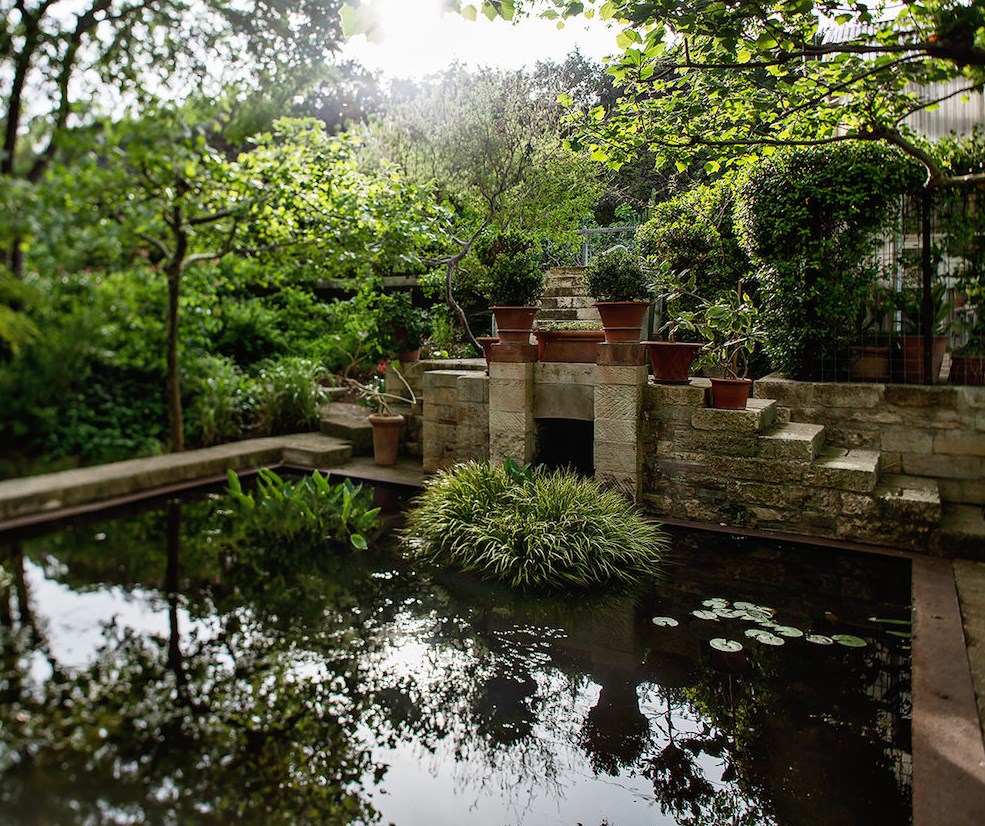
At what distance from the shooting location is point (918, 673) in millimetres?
2895

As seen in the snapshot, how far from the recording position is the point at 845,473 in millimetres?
4547

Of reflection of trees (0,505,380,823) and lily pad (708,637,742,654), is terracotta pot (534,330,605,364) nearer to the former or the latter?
lily pad (708,637,742,654)

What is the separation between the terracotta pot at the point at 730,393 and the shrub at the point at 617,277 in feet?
7.43

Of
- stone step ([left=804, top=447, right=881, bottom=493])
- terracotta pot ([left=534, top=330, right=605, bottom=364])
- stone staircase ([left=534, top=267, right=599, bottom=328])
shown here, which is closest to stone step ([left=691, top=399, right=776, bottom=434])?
stone step ([left=804, top=447, right=881, bottom=493])

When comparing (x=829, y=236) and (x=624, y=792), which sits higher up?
(x=829, y=236)

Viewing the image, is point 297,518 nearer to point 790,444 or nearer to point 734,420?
point 734,420

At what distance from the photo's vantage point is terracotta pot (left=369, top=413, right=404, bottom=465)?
6547 mm

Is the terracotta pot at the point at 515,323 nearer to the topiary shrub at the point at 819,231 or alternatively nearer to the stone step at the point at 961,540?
the topiary shrub at the point at 819,231

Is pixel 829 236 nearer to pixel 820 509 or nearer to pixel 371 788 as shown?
pixel 820 509

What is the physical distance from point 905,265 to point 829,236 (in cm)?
62

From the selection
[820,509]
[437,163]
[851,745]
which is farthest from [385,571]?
[437,163]

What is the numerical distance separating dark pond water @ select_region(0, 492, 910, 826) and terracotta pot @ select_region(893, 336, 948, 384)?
2222mm

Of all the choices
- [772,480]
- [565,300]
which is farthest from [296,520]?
[565,300]

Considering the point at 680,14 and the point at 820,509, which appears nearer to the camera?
the point at 680,14
